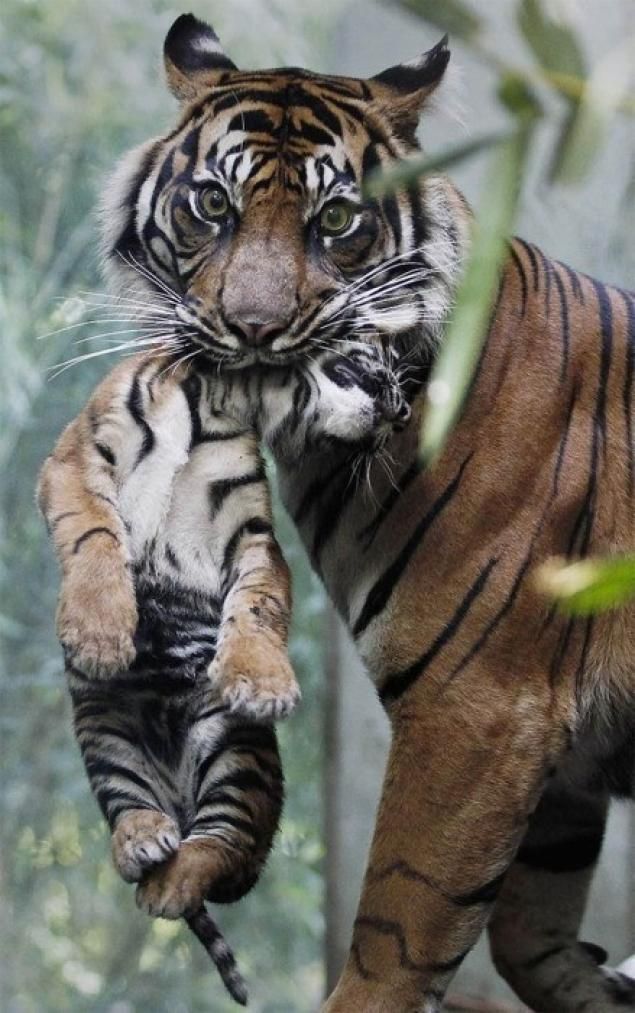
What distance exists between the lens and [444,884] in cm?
193

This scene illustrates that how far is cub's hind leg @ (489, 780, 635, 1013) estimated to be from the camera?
7.77 ft

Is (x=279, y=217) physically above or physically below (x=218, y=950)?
above

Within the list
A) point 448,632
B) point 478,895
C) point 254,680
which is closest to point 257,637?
point 254,680

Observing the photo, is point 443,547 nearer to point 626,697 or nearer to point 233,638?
point 626,697

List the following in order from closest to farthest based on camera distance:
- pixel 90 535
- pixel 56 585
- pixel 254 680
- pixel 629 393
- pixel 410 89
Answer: pixel 254 680 < pixel 90 535 < pixel 410 89 < pixel 629 393 < pixel 56 585

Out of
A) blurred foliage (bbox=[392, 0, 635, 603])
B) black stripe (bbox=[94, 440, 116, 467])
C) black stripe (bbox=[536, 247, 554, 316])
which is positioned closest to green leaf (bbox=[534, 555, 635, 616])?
blurred foliage (bbox=[392, 0, 635, 603])

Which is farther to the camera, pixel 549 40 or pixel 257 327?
pixel 257 327

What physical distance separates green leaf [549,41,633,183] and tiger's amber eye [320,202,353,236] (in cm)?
96

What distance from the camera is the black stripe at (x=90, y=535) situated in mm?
1551

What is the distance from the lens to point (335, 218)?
172 centimetres

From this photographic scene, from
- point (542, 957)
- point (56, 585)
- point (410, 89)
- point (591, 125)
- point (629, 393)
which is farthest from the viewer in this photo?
point (56, 585)

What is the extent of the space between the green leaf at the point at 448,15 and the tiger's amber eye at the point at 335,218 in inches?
36.2

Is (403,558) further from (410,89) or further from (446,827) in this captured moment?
(410,89)

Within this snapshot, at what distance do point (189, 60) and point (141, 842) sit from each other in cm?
96
